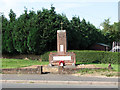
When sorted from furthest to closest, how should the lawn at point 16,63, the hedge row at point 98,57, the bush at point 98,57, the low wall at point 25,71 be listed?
1. the bush at point 98,57
2. the hedge row at point 98,57
3. the lawn at point 16,63
4. the low wall at point 25,71

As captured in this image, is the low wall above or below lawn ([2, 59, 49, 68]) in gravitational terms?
above

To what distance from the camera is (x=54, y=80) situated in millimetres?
11539

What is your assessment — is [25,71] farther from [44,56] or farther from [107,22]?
[107,22]

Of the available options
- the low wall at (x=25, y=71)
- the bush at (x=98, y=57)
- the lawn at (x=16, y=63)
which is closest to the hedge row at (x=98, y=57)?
the bush at (x=98, y=57)

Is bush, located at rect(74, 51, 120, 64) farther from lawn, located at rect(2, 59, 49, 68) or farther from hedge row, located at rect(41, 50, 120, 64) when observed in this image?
lawn, located at rect(2, 59, 49, 68)

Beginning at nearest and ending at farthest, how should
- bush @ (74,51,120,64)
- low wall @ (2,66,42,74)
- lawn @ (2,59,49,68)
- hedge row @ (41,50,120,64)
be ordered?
1. low wall @ (2,66,42,74)
2. lawn @ (2,59,49,68)
3. hedge row @ (41,50,120,64)
4. bush @ (74,51,120,64)

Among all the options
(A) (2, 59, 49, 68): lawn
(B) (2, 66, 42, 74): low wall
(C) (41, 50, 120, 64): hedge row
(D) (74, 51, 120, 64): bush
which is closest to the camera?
(B) (2, 66, 42, 74): low wall

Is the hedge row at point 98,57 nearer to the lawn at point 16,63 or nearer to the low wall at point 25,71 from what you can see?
the lawn at point 16,63

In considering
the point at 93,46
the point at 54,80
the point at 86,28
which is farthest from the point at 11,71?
the point at 93,46

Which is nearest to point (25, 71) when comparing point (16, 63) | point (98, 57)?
point (16, 63)

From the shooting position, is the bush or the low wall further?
the bush

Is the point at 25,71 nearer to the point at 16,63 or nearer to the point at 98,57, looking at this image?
the point at 16,63

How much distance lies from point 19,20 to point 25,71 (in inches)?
803

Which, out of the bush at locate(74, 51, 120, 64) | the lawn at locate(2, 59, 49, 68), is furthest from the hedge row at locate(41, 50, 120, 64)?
the lawn at locate(2, 59, 49, 68)
